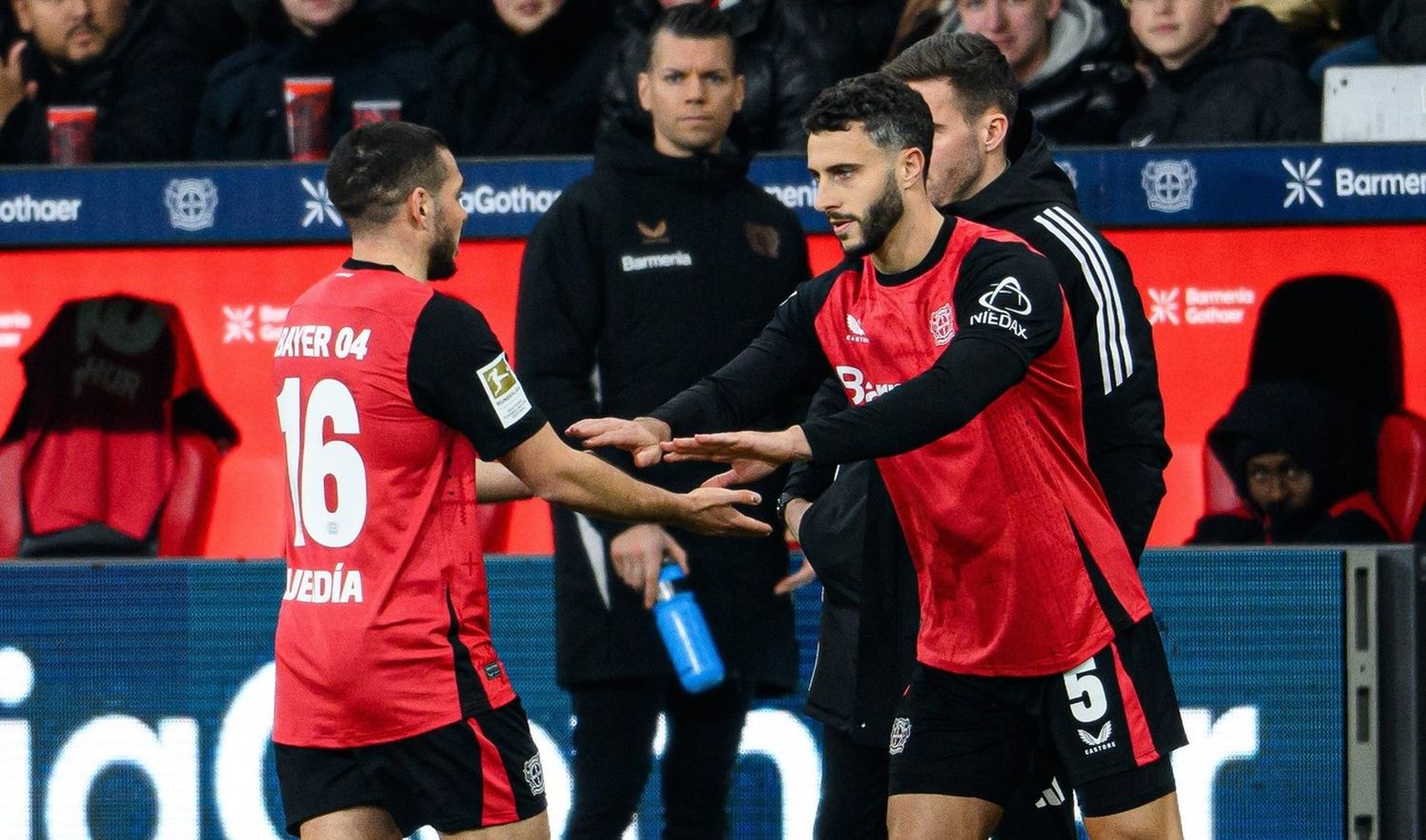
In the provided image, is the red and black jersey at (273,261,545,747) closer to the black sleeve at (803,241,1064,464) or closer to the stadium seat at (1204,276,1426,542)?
the black sleeve at (803,241,1064,464)

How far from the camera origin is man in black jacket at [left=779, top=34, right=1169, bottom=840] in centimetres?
402

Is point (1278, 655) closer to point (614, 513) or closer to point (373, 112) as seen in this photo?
point (614, 513)

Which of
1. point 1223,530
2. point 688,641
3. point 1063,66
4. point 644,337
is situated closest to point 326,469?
point 688,641

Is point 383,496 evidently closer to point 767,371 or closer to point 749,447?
point 749,447

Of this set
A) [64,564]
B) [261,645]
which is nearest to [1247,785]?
[261,645]

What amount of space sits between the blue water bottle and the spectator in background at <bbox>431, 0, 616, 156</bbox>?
93.7 inches

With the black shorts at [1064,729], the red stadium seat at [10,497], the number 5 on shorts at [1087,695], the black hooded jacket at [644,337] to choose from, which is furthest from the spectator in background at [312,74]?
the number 5 on shorts at [1087,695]

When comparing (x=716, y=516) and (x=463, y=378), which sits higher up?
(x=463, y=378)

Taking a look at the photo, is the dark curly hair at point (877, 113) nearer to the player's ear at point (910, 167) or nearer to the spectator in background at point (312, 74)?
the player's ear at point (910, 167)

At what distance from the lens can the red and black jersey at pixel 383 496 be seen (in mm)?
3713

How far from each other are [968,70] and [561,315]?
4.15 ft

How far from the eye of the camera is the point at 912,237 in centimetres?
388

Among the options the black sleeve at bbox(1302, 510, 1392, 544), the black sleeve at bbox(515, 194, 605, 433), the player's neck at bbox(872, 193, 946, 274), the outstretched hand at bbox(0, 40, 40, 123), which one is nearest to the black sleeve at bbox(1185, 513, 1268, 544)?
the black sleeve at bbox(1302, 510, 1392, 544)

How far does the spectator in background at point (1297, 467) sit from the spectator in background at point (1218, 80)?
0.80 meters
